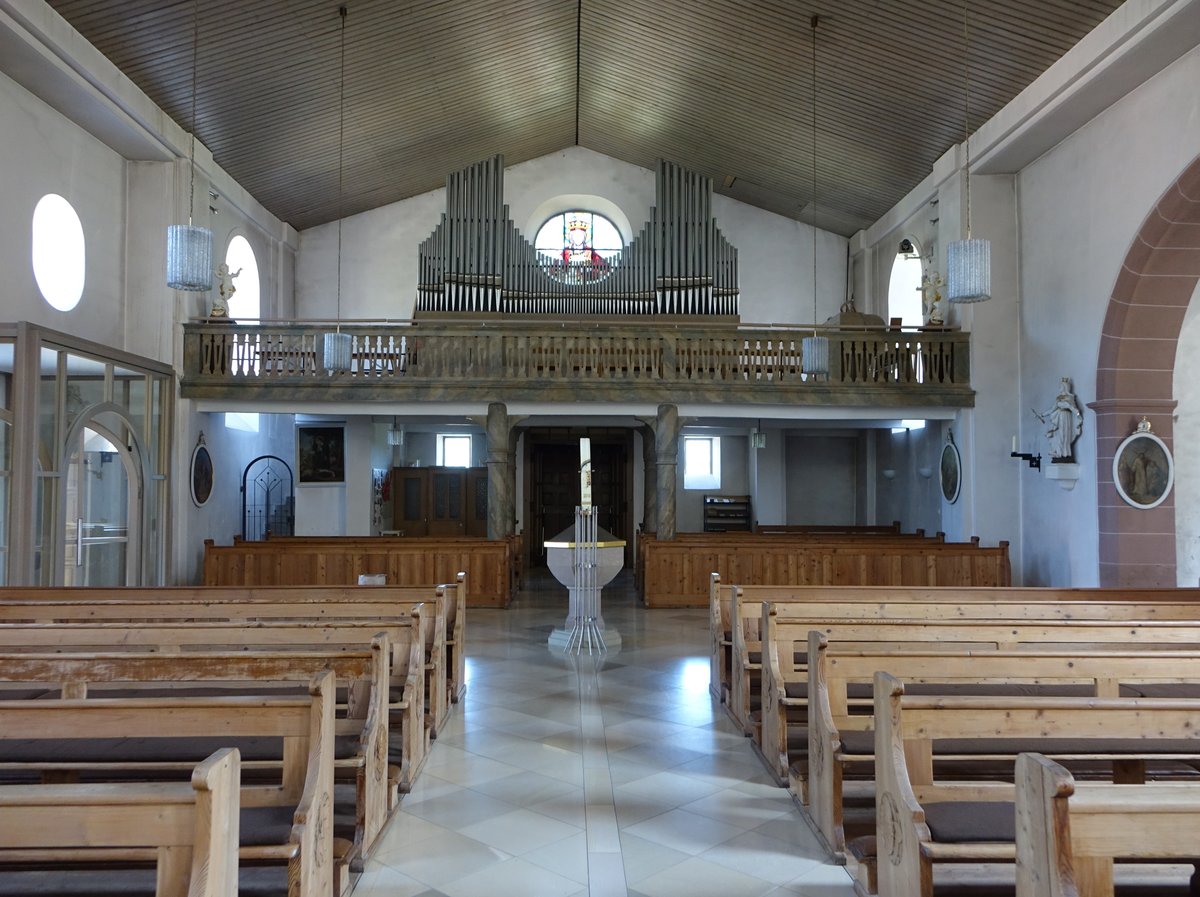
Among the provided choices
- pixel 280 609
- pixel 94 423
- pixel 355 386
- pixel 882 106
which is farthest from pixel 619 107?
pixel 280 609

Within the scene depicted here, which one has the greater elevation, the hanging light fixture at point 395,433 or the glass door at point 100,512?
the hanging light fixture at point 395,433

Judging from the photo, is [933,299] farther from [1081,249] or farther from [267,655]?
[267,655]

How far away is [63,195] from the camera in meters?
10.2

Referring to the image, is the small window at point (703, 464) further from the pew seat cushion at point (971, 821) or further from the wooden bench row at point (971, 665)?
the pew seat cushion at point (971, 821)


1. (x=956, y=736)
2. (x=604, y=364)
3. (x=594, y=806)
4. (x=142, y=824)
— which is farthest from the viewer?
(x=604, y=364)

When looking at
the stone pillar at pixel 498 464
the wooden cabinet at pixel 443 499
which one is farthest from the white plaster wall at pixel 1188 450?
the wooden cabinet at pixel 443 499

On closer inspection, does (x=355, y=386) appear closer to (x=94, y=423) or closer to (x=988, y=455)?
(x=94, y=423)

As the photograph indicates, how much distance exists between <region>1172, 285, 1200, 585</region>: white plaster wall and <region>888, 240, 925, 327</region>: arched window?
15.4 ft

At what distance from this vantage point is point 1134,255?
956 centimetres

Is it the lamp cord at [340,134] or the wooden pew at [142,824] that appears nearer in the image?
the wooden pew at [142,824]

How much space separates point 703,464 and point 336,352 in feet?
28.7

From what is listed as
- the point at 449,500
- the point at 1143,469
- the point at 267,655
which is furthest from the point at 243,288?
the point at 1143,469

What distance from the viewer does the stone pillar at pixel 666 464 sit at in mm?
12953

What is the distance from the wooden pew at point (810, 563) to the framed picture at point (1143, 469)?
1.89 meters
